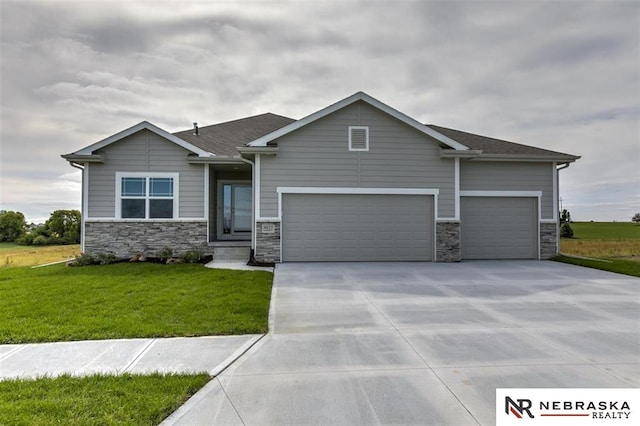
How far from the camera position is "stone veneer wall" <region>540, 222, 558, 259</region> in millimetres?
11852

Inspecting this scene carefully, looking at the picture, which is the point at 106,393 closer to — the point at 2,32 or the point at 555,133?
the point at 2,32

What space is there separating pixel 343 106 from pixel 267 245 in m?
4.90

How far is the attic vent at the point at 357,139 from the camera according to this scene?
425 inches

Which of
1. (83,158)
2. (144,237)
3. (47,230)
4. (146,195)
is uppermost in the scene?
(83,158)

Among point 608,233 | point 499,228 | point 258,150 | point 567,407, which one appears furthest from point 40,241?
point 608,233

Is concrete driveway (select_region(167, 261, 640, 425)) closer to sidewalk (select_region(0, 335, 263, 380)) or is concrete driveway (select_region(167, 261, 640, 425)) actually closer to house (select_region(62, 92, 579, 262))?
sidewalk (select_region(0, 335, 263, 380))

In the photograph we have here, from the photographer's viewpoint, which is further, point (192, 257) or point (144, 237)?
point (144, 237)

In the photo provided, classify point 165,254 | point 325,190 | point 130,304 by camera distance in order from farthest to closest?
point 165,254, point 325,190, point 130,304

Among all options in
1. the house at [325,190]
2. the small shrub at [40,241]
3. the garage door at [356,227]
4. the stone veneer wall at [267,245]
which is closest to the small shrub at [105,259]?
the house at [325,190]

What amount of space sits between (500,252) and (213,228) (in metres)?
10.1

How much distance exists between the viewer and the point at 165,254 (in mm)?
10961

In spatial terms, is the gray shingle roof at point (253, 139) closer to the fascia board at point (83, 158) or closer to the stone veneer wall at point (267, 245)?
the fascia board at point (83, 158)

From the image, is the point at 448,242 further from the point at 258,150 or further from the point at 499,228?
the point at 258,150

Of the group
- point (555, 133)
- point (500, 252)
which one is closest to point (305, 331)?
point (500, 252)
